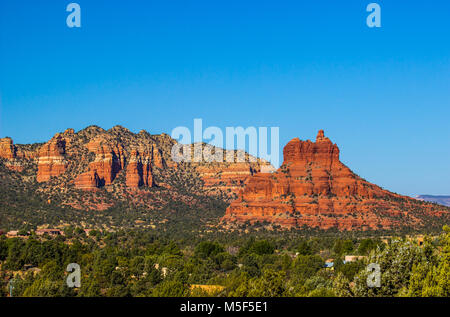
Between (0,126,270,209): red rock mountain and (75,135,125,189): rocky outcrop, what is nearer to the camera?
(0,126,270,209): red rock mountain

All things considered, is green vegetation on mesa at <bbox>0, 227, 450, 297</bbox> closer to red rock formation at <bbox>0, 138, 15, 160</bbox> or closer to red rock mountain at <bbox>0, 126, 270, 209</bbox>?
red rock mountain at <bbox>0, 126, 270, 209</bbox>

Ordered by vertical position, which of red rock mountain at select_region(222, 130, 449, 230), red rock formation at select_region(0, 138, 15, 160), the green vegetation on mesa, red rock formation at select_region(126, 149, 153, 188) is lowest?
the green vegetation on mesa

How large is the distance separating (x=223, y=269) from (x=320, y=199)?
6861 centimetres

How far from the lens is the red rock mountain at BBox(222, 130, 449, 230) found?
5340 inches

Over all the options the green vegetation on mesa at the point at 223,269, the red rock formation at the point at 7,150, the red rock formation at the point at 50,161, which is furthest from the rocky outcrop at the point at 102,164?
the green vegetation on mesa at the point at 223,269

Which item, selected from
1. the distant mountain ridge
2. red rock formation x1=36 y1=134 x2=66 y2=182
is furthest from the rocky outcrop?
red rock formation x1=36 y1=134 x2=66 y2=182

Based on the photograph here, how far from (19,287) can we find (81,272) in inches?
365

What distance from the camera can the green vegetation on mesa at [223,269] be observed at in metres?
41.2

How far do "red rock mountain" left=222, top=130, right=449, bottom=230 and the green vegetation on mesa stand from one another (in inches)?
1145

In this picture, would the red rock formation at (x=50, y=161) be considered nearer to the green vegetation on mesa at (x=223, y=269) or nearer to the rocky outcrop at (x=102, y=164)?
the rocky outcrop at (x=102, y=164)

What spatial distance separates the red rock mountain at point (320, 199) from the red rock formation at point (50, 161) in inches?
2230

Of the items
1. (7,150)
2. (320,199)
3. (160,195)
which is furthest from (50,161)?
(320,199)
